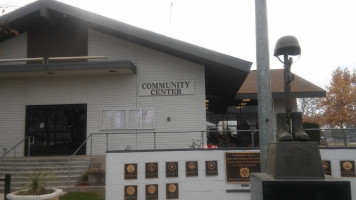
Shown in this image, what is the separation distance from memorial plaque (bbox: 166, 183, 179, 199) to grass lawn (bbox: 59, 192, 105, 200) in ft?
7.79

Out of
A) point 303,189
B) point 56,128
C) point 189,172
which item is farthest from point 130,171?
point 56,128

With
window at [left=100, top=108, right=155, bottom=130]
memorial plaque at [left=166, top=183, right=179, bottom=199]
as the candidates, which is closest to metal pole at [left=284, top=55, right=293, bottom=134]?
memorial plaque at [left=166, top=183, right=179, bottom=199]

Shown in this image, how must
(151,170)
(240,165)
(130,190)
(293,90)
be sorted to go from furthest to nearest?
(293,90) < (240,165) < (151,170) < (130,190)

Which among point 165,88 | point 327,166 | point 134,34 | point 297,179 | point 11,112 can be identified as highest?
point 134,34

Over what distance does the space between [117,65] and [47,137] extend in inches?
202

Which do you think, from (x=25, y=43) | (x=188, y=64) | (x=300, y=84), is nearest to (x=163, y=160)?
(x=188, y=64)

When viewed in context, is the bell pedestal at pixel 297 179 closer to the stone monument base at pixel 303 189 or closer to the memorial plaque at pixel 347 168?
the stone monument base at pixel 303 189

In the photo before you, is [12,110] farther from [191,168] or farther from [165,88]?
[191,168]

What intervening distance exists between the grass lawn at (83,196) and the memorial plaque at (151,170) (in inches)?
85.1

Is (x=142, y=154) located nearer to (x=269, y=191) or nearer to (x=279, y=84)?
(x=269, y=191)

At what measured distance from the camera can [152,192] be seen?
757 cm

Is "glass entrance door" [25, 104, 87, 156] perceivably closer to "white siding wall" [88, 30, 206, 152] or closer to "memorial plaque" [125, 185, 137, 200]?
"white siding wall" [88, 30, 206, 152]

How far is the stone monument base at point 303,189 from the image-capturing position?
4.18m

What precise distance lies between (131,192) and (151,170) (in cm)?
70
